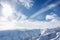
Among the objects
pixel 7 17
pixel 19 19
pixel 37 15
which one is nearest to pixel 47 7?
pixel 37 15

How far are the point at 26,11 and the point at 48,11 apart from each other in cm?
45

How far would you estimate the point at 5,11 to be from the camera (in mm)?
2492

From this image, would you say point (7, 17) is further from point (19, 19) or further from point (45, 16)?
point (45, 16)

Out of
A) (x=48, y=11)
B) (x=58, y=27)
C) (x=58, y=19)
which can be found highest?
(x=48, y=11)

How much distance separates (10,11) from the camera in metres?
2.53

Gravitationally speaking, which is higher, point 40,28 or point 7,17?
point 7,17

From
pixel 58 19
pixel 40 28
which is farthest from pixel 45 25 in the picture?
pixel 58 19

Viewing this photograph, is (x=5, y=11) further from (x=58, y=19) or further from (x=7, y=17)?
(x=58, y=19)

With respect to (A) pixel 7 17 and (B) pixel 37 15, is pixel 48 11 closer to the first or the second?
(B) pixel 37 15

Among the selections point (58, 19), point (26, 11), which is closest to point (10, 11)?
point (26, 11)

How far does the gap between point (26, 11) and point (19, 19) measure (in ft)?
0.72

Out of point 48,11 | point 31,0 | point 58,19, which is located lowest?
point 58,19

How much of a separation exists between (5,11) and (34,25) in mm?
652

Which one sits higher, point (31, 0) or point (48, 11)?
point (31, 0)
